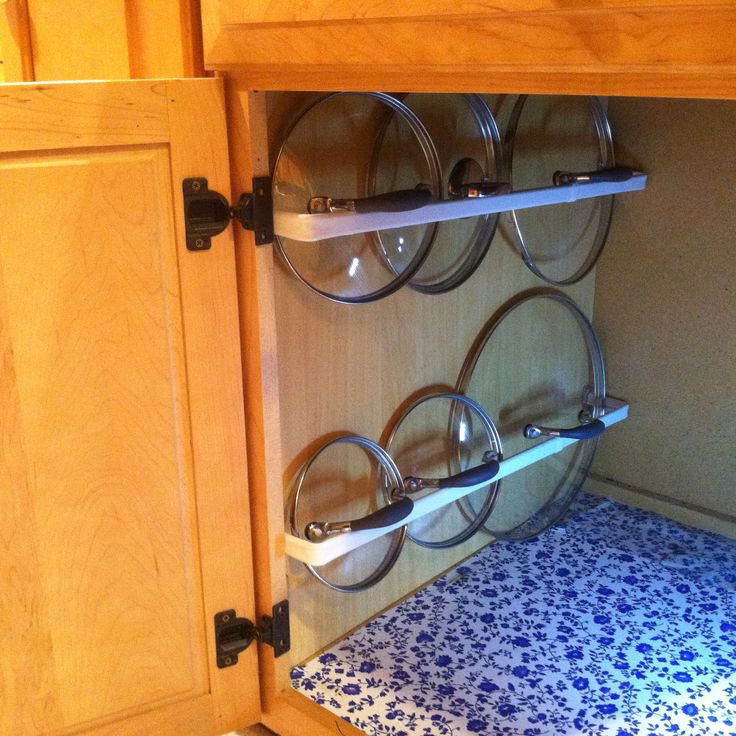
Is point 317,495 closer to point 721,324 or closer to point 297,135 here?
point 297,135

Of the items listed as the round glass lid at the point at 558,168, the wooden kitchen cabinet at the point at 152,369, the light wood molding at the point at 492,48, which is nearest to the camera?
the light wood molding at the point at 492,48

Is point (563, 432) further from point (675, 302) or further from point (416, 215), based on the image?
point (416, 215)

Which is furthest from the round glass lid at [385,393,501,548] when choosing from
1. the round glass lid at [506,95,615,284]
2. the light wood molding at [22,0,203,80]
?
the light wood molding at [22,0,203,80]

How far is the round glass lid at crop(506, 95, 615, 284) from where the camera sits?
1.79 meters

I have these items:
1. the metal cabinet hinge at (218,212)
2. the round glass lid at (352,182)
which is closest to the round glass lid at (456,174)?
the round glass lid at (352,182)

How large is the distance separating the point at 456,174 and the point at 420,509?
609 millimetres

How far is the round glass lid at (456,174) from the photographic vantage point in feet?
5.15

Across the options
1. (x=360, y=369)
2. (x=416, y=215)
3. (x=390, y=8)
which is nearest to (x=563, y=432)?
(x=360, y=369)

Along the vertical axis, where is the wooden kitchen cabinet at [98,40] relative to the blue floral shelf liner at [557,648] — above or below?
above

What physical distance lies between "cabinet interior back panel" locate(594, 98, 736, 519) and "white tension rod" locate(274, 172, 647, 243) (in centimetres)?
26

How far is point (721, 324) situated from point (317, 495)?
989mm

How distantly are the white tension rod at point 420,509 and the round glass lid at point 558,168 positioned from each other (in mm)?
334

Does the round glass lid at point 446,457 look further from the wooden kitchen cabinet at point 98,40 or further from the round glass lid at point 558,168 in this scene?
the wooden kitchen cabinet at point 98,40

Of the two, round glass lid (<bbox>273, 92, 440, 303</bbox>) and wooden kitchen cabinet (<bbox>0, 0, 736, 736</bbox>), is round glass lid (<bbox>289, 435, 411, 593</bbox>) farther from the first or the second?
round glass lid (<bbox>273, 92, 440, 303</bbox>)
